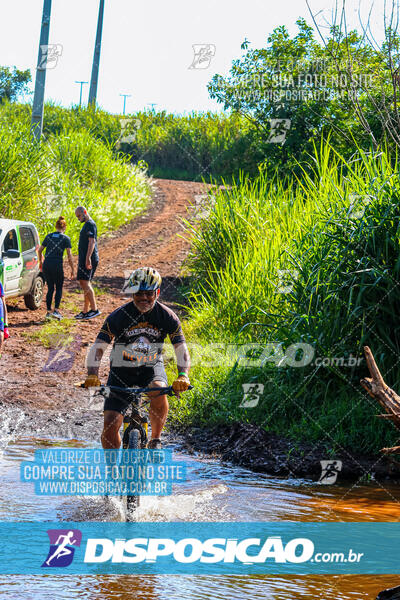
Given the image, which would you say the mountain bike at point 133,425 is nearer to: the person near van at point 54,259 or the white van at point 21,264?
the white van at point 21,264

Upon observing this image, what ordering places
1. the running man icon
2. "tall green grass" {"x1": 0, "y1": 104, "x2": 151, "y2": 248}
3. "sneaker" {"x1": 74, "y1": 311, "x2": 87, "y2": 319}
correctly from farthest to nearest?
"tall green grass" {"x1": 0, "y1": 104, "x2": 151, "y2": 248}
"sneaker" {"x1": 74, "y1": 311, "x2": 87, "y2": 319}
the running man icon

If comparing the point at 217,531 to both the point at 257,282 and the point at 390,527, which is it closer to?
the point at 390,527

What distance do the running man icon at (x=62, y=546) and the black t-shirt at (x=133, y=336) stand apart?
1.13 m

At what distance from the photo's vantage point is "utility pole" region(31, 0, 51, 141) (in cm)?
2164

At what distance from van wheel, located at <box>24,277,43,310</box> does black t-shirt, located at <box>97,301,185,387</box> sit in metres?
8.55

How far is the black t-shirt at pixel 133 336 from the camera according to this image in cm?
604

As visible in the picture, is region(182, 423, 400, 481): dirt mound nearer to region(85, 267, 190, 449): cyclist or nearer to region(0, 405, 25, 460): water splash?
region(0, 405, 25, 460): water splash

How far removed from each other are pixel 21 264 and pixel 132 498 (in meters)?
8.47

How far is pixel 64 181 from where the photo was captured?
23.1m

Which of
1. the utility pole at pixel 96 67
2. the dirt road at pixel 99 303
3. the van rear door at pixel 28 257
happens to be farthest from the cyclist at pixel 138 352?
the utility pole at pixel 96 67

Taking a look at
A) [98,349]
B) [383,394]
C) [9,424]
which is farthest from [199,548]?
[9,424]

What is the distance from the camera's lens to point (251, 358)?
9164 mm

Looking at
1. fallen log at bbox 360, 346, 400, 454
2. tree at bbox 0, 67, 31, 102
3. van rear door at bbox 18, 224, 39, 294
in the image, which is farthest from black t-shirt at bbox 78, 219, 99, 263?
tree at bbox 0, 67, 31, 102

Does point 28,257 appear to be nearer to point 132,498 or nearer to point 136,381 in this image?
point 136,381
